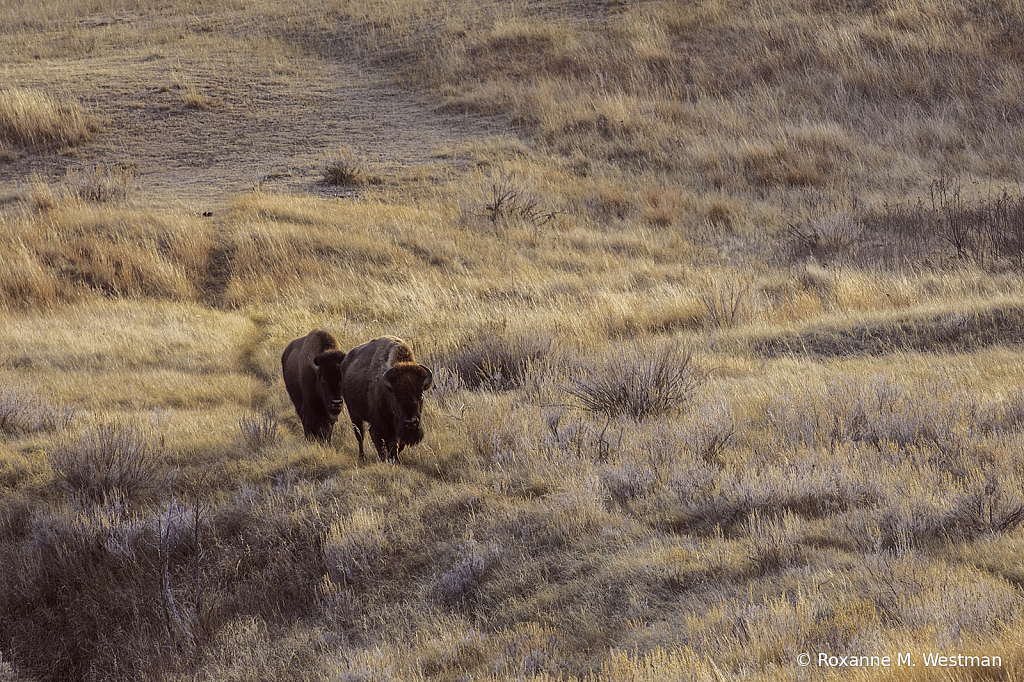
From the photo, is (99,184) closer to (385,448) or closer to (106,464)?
A: (106,464)

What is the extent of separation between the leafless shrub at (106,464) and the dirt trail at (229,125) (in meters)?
8.32

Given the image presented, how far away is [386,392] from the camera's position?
5.67 m

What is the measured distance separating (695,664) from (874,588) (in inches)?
43.7

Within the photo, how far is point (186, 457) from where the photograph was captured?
613cm

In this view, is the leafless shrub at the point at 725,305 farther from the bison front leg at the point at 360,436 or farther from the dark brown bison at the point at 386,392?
the bison front leg at the point at 360,436

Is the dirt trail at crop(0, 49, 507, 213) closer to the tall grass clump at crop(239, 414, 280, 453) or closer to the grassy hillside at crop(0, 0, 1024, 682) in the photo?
the grassy hillside at crop(0, 0, 1024, 682)

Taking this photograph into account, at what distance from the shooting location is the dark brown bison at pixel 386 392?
547 centimetres

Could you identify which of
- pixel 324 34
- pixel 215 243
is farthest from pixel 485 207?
pixel 324 34

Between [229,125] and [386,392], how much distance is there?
577 inches

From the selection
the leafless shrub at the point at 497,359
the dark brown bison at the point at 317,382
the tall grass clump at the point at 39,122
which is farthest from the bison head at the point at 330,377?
the tall grass clump at the point at 39,122

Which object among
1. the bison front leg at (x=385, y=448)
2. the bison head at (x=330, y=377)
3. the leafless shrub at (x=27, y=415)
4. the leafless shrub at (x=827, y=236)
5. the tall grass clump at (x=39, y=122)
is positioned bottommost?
the leafless shrub at (x=827, y=236)

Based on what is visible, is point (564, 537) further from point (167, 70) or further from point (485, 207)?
point (167, 70)

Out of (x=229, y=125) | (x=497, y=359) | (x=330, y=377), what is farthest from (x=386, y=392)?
(x=229, y=125)

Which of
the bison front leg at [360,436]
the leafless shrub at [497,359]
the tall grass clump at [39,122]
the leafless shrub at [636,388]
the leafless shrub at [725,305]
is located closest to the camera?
the bison front leg at [360,436]
